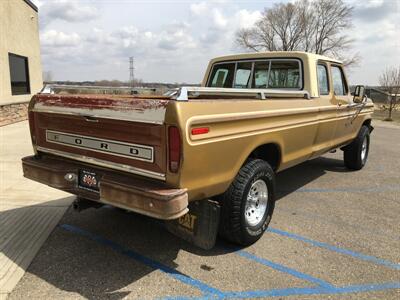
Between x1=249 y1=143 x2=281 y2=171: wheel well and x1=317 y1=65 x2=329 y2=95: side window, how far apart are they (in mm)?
1532

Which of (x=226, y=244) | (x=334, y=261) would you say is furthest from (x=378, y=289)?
(x=226, y=244)

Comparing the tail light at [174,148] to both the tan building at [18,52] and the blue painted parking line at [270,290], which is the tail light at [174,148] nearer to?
the blue painted parking line at [270,290]

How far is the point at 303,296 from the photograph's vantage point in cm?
311

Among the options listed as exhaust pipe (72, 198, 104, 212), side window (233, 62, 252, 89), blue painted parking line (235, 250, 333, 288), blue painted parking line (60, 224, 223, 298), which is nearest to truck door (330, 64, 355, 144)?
side window (233, 62, 252, 89)

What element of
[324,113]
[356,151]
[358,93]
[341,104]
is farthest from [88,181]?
[356,151]

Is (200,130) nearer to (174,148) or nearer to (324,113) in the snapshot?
(174,148)

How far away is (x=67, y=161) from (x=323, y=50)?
4814 centimetres

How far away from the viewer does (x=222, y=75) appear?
6.11 meters

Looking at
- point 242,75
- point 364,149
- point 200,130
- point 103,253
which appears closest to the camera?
point 200,130

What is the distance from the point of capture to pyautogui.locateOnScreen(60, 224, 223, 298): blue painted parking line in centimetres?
319

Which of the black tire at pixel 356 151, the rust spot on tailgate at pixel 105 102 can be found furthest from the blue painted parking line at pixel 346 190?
the rust spot on tailgate at pixel 105 102

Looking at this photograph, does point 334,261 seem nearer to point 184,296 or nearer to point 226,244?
point 226,244

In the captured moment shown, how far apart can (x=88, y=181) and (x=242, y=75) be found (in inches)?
129

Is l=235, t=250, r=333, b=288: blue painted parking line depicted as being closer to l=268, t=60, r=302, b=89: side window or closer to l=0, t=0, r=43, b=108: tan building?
l=268, t=60, r=302, b=89: side window
